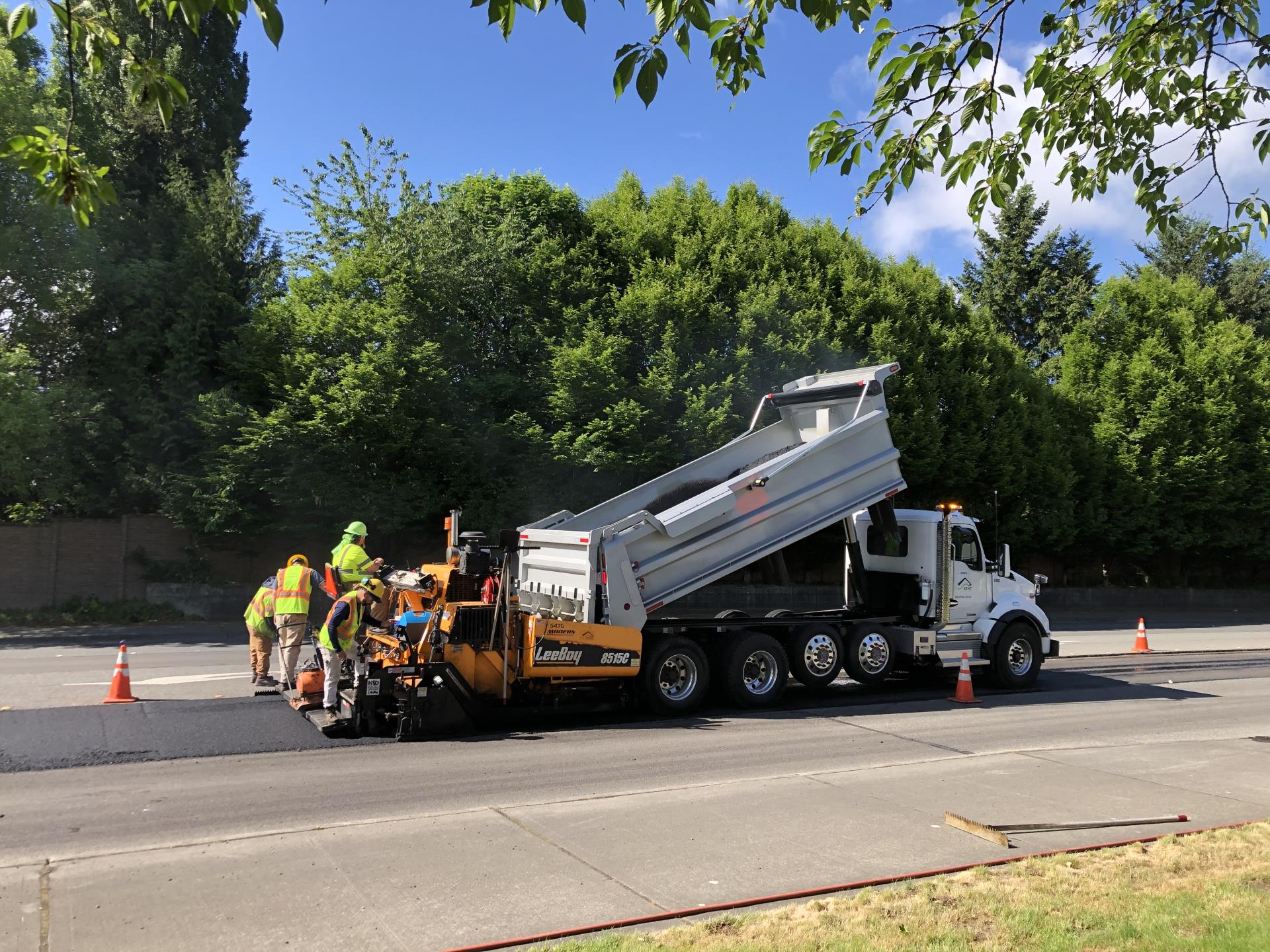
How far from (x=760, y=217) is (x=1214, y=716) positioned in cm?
1811

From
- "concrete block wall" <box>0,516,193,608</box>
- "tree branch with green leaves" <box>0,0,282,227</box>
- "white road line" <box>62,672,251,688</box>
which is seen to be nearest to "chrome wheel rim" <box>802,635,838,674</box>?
"white road line" <box>62,672,251,688</box>

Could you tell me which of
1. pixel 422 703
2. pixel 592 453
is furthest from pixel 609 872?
pixel 592 453

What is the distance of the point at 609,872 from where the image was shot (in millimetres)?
5531

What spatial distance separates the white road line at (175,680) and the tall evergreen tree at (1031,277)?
35.7m

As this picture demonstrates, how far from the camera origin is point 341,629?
913 centimetres

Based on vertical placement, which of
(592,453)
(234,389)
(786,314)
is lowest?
(592,453)

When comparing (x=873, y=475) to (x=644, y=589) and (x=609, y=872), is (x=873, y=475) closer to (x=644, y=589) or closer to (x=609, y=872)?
(x=644, y=589)

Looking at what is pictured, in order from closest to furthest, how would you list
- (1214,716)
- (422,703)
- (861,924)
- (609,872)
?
(861,924) → (609,872) → (422,703) → (1214,716)

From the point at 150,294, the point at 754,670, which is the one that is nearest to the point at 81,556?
the point at 150,294

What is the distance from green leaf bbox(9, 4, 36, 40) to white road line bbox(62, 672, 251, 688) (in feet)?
34.4

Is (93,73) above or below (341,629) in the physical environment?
above

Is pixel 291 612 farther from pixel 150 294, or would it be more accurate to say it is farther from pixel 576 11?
pixel 150 294

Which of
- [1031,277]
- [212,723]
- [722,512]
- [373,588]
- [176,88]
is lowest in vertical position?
[212,723]

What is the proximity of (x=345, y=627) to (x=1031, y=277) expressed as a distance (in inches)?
1565
